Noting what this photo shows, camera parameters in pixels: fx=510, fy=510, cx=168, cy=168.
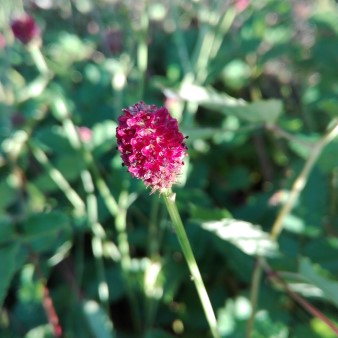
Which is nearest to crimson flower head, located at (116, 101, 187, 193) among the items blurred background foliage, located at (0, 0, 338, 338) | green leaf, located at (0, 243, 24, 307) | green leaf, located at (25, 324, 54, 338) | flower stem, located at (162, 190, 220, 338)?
flower stem, located at (162, 190, 220, 338)

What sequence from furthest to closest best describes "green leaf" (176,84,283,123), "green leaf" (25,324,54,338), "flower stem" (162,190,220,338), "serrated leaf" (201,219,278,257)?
"green leaf" (25,324,54,338), "green leaf" (176,84,283,123), "serrated leaf" (201,219,278,257), "flower stem" (162,190,220,338)

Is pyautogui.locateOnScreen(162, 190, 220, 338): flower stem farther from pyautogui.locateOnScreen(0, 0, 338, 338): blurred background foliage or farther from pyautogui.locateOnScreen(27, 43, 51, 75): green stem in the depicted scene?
pyautogui.locateOnScreen(27, 43, 51, 75): green stem

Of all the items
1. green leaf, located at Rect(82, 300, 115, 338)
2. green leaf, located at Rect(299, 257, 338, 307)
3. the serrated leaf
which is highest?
green leaf, located at Rect(82, 300, 115, 338)

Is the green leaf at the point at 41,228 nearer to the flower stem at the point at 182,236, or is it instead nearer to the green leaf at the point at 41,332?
the green leaf at the point at 41,332

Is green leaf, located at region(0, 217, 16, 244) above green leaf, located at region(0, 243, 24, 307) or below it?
above

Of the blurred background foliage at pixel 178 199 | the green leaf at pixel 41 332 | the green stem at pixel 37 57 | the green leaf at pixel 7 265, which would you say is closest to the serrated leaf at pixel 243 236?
the blurred background foliage at pixel 178 199

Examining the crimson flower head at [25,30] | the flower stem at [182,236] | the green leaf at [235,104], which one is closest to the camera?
the flower stem at [182,236]
